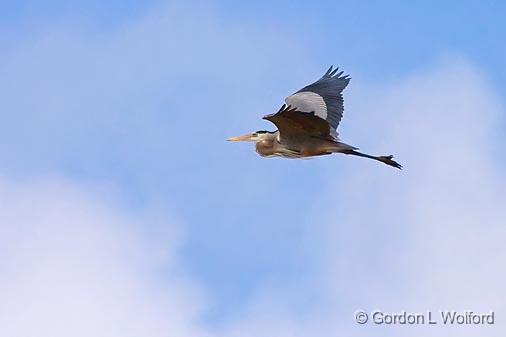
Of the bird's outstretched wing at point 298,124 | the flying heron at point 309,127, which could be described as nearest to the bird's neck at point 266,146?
the flying heron at point 309,127

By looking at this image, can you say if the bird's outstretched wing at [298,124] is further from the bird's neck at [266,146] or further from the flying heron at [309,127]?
the bird's neck at [266,146]

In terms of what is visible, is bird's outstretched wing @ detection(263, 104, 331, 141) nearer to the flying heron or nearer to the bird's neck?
the flying heron

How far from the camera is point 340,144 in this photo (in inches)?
604

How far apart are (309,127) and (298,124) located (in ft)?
0.64

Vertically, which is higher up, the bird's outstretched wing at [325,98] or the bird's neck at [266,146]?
the bird's outstretched wing at [325,98]

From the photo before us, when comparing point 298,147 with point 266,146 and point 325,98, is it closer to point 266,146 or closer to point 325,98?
point 266,146

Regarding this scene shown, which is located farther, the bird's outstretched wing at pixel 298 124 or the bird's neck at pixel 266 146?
the bird's neck at pixel 266 146

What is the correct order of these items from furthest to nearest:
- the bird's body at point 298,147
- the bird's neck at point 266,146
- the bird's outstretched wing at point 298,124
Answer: the bird's neck at point 266,146 → the bird's body at point 298,147 → the bird's outstretched wing at point 298,124

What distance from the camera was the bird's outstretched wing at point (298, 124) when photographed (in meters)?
14.5

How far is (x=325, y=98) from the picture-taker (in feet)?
54.5

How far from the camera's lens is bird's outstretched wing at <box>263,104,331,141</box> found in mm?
14492

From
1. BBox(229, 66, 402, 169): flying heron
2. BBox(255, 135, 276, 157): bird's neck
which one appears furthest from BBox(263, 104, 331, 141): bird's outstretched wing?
BBox(255, 135, 276, 157): bird's neck

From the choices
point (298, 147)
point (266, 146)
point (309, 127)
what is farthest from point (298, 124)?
point (266, 146)

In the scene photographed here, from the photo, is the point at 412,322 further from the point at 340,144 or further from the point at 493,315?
the point at 340,144
